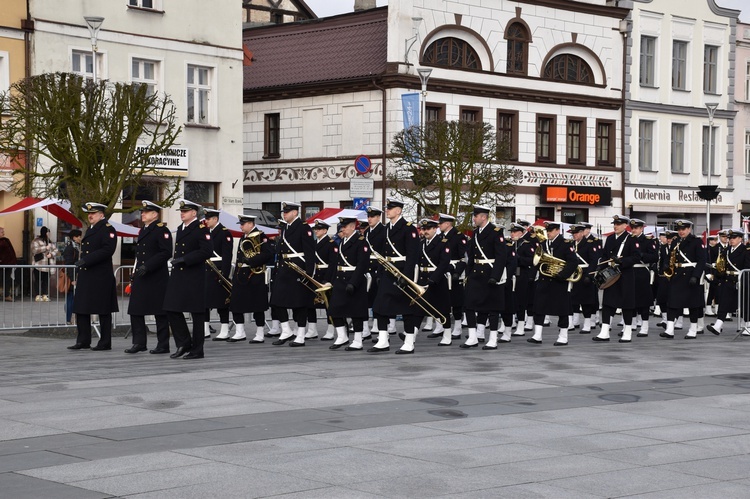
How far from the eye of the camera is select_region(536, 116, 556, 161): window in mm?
46656

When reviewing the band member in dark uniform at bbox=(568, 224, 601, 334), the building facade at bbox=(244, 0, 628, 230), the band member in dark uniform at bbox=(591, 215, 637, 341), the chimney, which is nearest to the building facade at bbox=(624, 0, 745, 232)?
the building facade at bbox=(244, 0, 628, 230)

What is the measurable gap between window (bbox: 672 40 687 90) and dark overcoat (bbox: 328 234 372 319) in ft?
119

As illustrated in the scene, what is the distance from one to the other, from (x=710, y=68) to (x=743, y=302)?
3341cm

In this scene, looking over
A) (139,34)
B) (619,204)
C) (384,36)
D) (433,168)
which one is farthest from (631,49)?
(139,34)

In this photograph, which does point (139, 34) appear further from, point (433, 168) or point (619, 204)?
point (619, 204)

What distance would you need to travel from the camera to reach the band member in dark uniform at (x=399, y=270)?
17828 millimetres

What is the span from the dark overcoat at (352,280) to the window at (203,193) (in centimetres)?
1828

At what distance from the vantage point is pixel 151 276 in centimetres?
1708

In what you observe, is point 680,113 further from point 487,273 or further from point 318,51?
point 487,273

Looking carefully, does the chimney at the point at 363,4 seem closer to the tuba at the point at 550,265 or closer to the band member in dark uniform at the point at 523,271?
the band member in dark uniform at the point at 523,271

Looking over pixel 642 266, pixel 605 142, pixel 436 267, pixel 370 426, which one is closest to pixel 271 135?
pixel 605 142

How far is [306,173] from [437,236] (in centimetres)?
2534

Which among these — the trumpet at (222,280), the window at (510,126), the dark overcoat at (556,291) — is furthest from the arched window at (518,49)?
the trumpet at (222,280)

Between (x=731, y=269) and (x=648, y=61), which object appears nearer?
(x=731, y=269)
